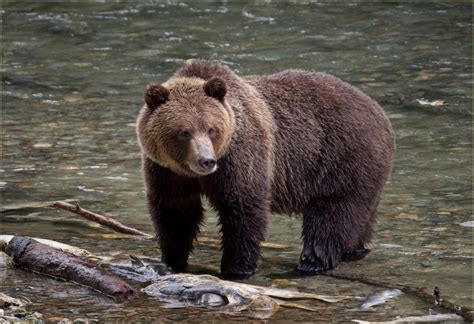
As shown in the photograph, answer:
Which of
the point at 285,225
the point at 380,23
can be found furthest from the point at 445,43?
the point at 285,225

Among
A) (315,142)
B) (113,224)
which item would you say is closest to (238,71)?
(113,224)

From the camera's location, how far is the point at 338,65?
50.3 ft

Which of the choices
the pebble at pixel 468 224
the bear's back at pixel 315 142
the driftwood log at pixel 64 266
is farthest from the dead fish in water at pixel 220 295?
the pebble at pixel 468 224

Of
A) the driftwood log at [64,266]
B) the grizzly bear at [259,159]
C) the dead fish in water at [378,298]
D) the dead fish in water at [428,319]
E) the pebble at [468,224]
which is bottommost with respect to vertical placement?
the pebble at [468,224]

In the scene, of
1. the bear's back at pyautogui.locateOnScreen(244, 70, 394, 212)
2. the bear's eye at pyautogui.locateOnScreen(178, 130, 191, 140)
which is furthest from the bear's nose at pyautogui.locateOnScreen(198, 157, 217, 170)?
the bear's back at pyautogui.locateOnScreen(244, 70, 394, 212)

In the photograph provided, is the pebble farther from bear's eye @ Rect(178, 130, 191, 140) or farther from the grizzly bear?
bear's eye @ Rect(178, 130, 191, 140)

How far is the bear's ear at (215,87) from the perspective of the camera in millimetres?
7582

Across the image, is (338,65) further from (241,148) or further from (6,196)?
(241,148)

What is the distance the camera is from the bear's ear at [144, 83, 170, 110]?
7.51m

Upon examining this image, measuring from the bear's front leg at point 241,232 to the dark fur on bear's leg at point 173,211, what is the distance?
26cm

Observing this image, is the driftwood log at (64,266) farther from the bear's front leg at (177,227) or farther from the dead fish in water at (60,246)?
the bear's front leg at (177,227)

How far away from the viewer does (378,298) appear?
7.41 meters

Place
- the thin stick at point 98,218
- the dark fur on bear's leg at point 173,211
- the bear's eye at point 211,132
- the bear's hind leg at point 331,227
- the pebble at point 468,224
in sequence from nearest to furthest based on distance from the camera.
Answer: the bear's eye at point 211,132 → the dark fur on bear's leg at point 173,211 → the bear's hind leg at point 331,227 → the thin stick at point 98,218 → the pebble at point 468,224

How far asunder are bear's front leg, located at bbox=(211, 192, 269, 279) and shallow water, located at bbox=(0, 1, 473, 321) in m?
0.19
